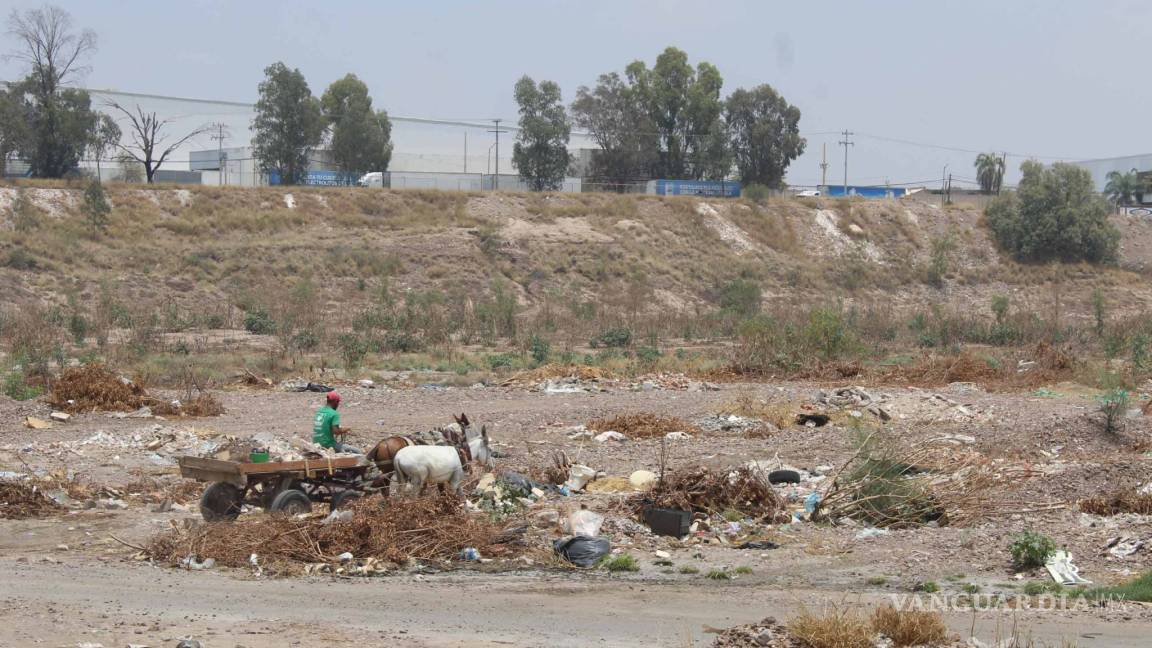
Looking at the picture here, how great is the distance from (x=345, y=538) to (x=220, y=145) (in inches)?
2587

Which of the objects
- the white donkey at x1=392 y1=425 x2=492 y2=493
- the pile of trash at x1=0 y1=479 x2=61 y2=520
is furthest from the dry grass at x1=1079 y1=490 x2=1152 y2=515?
the pile of trash at x1=0 y1=479 x2=61 y2=520

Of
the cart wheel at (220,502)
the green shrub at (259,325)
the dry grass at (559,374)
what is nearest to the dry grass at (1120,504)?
the cart wheel at (220,502)

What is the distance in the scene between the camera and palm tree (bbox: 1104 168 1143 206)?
86.6m

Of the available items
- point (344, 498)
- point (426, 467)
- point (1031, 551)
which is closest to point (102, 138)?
point (344, 498)

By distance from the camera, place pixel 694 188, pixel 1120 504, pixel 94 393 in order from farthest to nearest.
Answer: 1. pixel 694 188
2. pixel 94 393
3. pixel 1120 504

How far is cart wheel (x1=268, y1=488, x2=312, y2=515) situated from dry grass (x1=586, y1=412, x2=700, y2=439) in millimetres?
6732

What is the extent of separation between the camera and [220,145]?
233 feet

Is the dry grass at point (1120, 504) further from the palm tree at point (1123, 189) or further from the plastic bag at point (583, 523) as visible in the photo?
the palm tree at point (1123, 189)

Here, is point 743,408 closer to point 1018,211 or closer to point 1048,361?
point 1048,361

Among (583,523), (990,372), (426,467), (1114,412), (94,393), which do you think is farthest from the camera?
(990,372)

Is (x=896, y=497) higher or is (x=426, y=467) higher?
(x=426, y=467)

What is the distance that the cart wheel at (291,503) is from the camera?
10797mm

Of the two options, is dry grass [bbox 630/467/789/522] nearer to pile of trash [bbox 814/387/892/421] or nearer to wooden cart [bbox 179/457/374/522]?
wooden cart [bbox 179/457/374/522]

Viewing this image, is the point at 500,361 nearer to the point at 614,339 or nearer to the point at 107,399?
the point at 614,339
